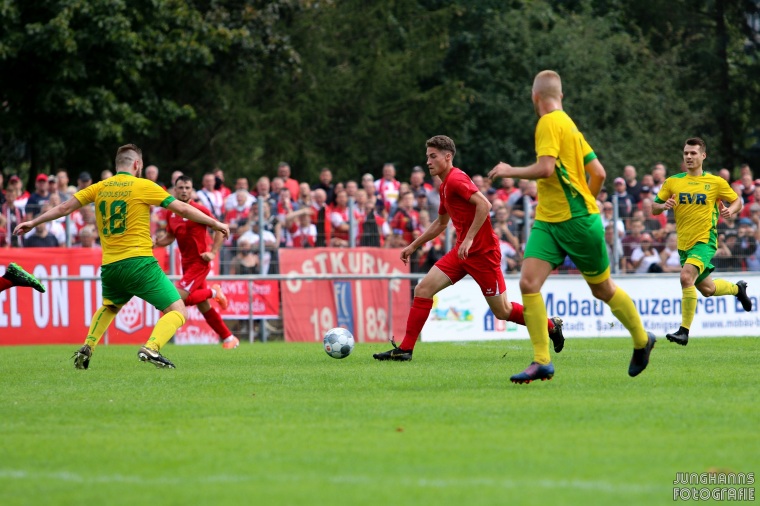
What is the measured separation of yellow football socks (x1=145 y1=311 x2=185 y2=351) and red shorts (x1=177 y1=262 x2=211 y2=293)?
3.54 metres

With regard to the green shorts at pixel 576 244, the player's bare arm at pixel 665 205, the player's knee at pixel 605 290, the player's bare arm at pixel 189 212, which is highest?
the player's bare arm at pixel 665 205

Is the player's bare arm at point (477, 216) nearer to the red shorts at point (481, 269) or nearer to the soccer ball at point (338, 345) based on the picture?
the red shorts at point (481, 269)

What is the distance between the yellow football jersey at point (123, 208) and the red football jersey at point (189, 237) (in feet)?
12.0

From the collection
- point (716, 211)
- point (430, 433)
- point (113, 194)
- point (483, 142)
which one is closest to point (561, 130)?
point (430, 433)

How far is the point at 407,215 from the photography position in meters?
20.5

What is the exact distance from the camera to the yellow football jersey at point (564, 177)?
9461 mm

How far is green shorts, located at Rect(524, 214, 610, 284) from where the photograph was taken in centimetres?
951

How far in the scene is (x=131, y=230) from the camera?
1186cm

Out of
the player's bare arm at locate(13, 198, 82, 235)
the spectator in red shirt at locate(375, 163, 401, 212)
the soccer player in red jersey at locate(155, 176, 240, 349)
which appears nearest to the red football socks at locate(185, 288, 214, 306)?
the soccer player in red jersey at locate(155, 176, 240, 349)

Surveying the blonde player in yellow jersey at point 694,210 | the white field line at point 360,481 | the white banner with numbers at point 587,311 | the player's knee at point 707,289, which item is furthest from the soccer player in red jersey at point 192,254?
the white field line at point 360,481

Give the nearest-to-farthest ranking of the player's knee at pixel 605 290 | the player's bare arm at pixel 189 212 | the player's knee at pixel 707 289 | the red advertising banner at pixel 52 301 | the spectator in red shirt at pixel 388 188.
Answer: the player's knee at pixel 605 290 → the player's bare arm at pixel 189 212 → the player's knee at pixel 707 289 → the red advertising banner at pixel 52 301 → the spectator in red shirt at pixel 388 188

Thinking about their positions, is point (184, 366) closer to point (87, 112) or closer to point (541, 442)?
point (541, 442)

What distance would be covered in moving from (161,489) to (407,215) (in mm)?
14744

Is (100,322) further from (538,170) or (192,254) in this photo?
(538,170)
